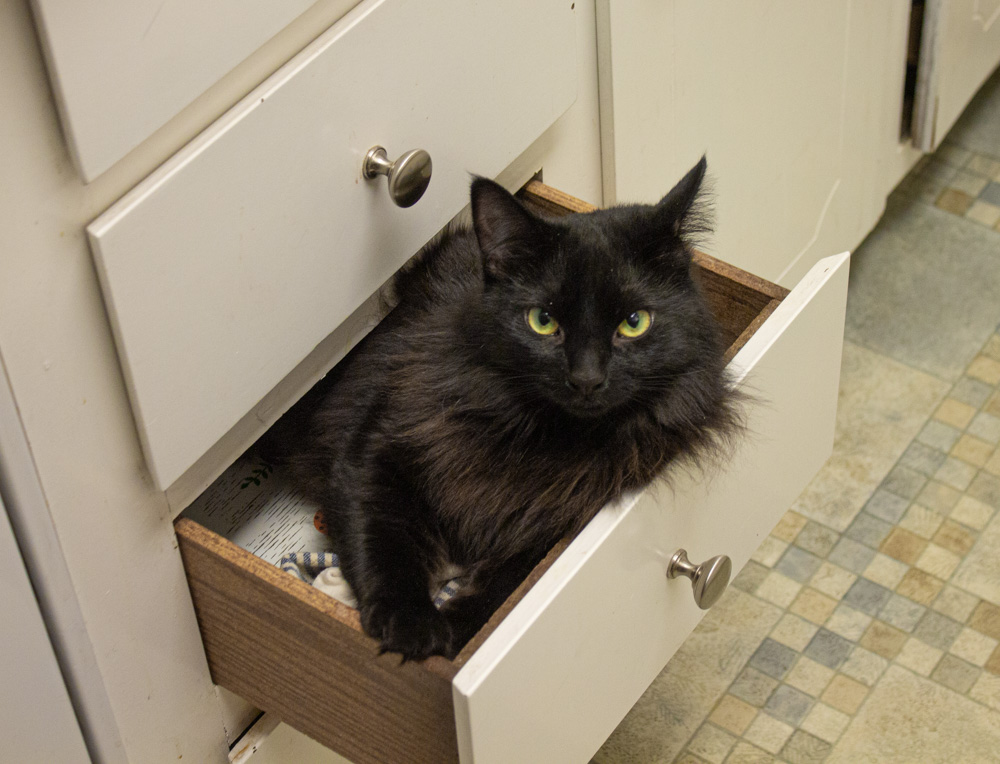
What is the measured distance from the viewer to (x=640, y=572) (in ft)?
2.97

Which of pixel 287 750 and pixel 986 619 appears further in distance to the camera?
pixel 986 619

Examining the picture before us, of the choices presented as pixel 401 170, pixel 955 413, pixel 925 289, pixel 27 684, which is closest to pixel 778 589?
pixel 955 413

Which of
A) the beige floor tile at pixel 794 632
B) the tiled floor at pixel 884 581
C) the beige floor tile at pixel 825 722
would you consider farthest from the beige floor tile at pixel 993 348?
the beige floor tile at pixel 825 722

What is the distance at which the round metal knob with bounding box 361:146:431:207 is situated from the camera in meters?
0.92

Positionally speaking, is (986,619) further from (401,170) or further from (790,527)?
(401,170)

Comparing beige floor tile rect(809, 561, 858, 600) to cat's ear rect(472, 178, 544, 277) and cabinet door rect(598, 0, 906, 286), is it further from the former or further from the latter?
cat's ear rect(472, 178, 544, 277)

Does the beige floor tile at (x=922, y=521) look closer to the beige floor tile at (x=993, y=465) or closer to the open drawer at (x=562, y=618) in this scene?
the beige floor tile at (x=993, y=465)

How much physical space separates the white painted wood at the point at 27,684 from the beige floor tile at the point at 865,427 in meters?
1.12

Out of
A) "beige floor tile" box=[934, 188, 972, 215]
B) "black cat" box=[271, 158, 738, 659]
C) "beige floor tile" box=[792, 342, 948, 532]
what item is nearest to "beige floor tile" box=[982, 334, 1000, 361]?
"beige floor tile" box=[792, 342, 948, 532]

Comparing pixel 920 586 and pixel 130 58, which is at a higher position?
pixel 130 58

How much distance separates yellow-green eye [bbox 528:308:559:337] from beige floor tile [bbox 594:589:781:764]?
0.73 metres

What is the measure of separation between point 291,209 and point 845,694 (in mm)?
989

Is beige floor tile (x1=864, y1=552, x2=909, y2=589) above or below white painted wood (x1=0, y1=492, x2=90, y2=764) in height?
below

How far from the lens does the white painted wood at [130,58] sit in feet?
2.16
